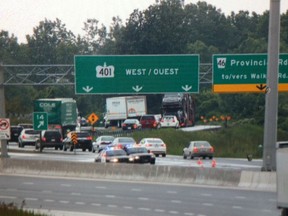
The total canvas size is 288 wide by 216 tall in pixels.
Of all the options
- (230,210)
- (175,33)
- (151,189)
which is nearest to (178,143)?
(175,33)

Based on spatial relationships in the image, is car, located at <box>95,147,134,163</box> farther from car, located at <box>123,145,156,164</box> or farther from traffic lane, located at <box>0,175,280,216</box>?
traffic lane, located at <box>0,175,280,216</box>

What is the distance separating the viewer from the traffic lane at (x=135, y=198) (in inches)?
1055

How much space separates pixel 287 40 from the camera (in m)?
118

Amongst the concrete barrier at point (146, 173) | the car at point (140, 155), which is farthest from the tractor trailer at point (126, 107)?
the concrete barrier at point (146, 173)

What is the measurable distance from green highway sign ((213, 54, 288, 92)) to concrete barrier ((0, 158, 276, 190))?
339 inches

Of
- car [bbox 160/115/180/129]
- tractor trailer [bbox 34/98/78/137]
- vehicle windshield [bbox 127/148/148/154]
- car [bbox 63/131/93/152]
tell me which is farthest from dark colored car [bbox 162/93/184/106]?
vehicle windshield [bbox 127/148/148/154]

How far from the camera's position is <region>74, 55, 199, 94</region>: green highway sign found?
155 feet

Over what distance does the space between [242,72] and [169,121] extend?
4816cm

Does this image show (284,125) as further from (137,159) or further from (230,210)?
(230,210)

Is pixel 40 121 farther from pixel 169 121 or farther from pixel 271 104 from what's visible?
pixel 169 121

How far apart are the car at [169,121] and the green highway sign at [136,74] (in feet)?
146

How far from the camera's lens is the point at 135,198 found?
31031mm

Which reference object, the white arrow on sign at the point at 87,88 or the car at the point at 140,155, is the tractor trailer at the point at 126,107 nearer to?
the car at the point at 140,155

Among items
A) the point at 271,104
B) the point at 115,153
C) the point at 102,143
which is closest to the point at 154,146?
the point at 102,143
